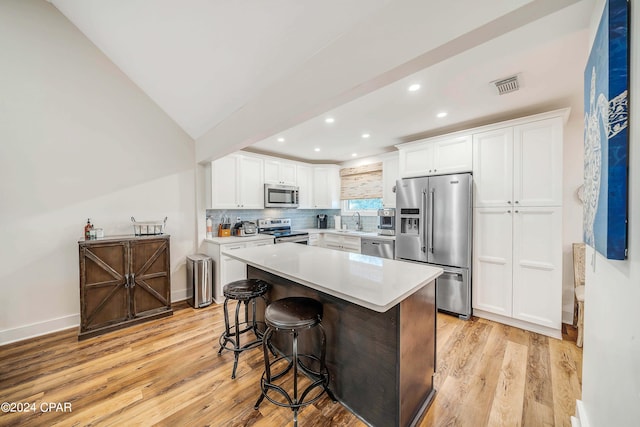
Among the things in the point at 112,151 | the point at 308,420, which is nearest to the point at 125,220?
the point at 112,151

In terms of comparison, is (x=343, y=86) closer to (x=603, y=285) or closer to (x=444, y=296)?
(x=603, y=285)

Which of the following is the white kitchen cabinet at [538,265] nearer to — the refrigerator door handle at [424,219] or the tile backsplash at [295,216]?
the refrigerator door handle at [424,219]

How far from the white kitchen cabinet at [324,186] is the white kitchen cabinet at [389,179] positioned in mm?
1221

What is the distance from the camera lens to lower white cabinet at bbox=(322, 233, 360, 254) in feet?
14.3

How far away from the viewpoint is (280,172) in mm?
4691

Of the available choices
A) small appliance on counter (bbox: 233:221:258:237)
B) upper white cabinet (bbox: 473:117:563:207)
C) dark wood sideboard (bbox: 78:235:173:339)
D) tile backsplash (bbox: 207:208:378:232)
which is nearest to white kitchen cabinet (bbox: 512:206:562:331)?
upper white cabinet (bbox: 473:117:563:207)

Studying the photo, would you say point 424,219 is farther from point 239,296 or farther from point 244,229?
point 244,229

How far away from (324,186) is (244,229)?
202 centimetres

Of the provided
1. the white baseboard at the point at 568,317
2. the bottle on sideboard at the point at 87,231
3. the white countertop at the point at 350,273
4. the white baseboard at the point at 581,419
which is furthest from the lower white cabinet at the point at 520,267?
the bottle on sideboard at the point at 87,231

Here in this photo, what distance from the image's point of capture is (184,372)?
2.07 meters

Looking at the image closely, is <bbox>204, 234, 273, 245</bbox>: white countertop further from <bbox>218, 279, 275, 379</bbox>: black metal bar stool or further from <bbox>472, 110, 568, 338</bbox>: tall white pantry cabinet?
<bbox>472, 110, 568, 338</bbox>: tall white pantry cabinet

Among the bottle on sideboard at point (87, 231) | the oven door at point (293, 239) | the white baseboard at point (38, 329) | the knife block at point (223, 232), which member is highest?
the bottle on sideboard at point (87, 231)

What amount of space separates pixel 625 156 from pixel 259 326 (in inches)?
113

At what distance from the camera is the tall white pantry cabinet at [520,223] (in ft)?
8.33
